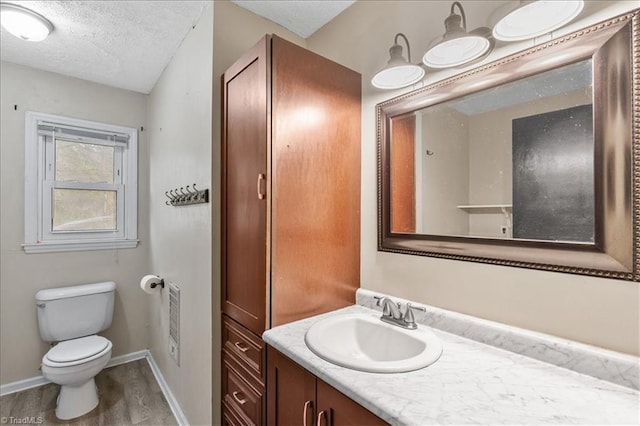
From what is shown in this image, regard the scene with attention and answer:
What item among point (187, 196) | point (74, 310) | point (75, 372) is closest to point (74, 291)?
point (74, 310)

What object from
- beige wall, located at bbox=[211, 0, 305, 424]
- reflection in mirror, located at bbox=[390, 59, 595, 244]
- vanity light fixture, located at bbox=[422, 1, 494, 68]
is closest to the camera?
reflection in mirror, located at bbox=[390, 59, 595, 244]

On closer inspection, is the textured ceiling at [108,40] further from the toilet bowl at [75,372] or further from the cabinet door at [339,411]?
the toilet bowl at [75,372]

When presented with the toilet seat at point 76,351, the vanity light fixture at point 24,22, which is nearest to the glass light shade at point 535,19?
the vanity light fixture at point 24,22

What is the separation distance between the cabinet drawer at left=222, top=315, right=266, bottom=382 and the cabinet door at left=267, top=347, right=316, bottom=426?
0.24 ft

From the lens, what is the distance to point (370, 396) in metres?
0.77

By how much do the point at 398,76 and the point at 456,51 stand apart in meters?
0.26

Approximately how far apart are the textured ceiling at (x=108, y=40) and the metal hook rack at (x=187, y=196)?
0.99m

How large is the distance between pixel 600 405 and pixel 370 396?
1.84 feet

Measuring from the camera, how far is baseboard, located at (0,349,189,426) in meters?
2.01

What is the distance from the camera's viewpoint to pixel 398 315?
1227mm

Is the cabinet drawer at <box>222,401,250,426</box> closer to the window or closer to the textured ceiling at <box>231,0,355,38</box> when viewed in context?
the window

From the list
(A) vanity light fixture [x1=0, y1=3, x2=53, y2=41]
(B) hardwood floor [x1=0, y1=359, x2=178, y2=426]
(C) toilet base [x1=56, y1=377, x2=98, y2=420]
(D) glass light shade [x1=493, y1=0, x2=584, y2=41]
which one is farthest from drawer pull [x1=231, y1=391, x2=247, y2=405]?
(A) vanity light fixture [x1=0, y1=3, x2=53, y2=41]

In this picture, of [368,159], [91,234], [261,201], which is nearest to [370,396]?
[261,201]
